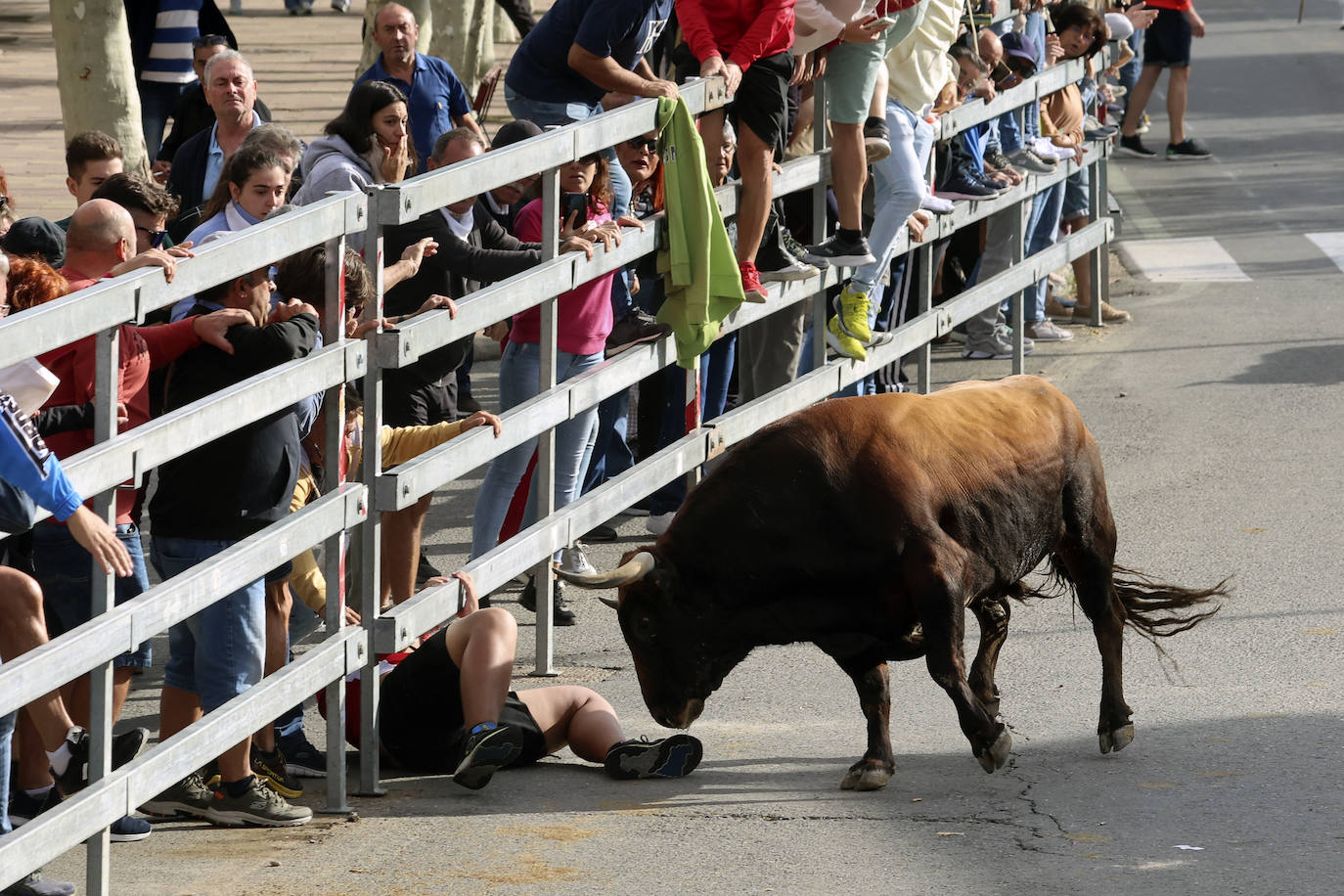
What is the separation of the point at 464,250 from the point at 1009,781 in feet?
8.64

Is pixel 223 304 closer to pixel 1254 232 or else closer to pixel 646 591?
pixel 646 591

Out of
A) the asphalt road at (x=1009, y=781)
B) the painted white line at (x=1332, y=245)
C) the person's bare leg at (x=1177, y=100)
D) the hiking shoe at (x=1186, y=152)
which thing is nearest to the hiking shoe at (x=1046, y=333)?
the asphalt road at (x=1009, y=781)

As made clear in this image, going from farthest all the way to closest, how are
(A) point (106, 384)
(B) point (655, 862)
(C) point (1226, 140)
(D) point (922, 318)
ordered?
(C) point (1226, 140), (D) point (922, 318), (B) point (655, 862), (A) point (106, 384)

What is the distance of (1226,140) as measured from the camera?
21.2m

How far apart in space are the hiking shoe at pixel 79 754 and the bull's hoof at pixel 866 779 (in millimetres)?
2089

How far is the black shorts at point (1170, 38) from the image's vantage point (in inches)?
757

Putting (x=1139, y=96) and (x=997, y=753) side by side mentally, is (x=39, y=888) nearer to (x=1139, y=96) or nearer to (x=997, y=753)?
(x=997, y=753)

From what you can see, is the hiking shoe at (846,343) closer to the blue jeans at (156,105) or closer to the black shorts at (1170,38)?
the blue jeans at (156,105)

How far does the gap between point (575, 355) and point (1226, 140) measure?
15552 millimetres

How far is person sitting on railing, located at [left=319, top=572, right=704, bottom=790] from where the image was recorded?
5.70 metres

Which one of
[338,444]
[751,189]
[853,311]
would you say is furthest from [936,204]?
[338,444]

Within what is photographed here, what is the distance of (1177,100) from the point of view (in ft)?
64.7

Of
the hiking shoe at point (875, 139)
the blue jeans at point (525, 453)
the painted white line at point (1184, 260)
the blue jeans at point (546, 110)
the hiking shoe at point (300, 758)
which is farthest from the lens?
the painted white line at point (1184, 260)

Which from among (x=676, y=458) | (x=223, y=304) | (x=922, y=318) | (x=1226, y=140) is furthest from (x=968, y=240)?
(x=1226, y=140)
